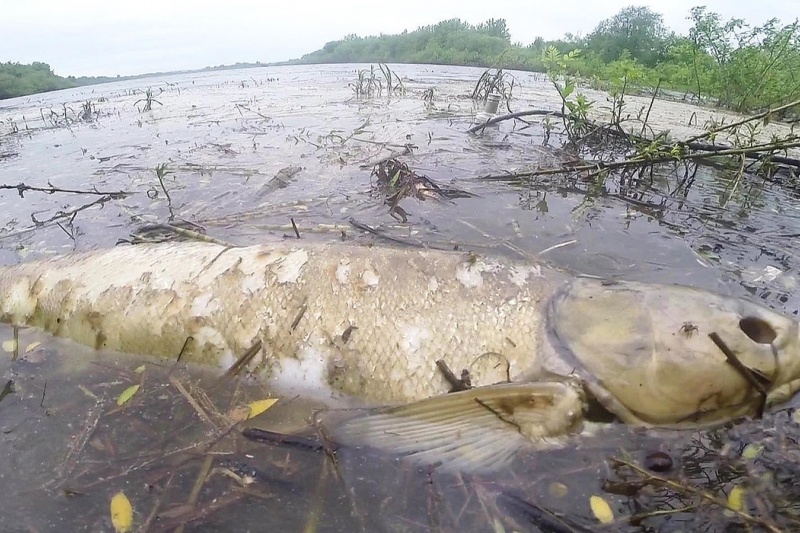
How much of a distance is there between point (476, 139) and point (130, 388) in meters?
6.01

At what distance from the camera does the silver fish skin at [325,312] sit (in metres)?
2.29

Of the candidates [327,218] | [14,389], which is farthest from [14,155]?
[14,389]

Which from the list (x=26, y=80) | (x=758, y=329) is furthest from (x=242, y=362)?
(x=26, y=80)

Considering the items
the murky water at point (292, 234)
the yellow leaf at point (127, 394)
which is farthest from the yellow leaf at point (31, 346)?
the yellow leaf at point (127, 394)

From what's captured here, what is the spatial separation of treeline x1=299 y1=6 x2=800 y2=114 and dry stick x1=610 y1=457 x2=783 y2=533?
450 cm

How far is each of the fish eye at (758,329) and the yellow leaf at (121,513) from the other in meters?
2.53

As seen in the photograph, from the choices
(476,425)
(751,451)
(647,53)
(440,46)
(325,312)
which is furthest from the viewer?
(440,46)

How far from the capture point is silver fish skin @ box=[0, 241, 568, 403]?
2289 mm

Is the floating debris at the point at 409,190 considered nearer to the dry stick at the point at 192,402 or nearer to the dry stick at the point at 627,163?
the dry stick at the point at 627,163

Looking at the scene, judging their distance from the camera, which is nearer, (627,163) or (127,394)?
(127,394)

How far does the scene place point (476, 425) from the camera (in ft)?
6.64

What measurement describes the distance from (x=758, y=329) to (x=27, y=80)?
3729 centimetres

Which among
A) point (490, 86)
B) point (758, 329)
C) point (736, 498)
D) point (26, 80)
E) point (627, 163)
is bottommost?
point (736, 498)

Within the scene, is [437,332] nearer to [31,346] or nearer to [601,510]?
[601,510]
